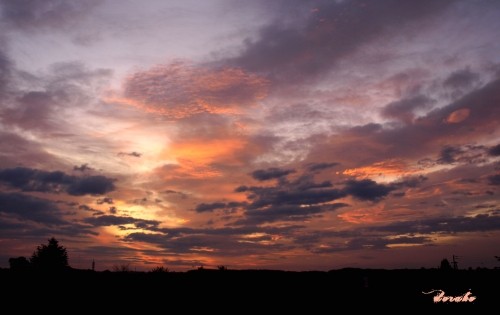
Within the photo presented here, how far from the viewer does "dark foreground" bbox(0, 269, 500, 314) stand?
8062 mm

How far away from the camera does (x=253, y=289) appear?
10406mm

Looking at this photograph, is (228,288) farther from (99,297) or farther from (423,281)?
(423,281)

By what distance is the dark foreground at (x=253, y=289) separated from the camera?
8.06 meters

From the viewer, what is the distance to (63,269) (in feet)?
28.3

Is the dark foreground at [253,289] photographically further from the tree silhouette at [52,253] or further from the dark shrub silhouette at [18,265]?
the tree silhouette at [52,253]

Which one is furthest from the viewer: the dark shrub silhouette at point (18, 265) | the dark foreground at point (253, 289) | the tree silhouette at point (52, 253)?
the tree silhouette at point (52, 253)

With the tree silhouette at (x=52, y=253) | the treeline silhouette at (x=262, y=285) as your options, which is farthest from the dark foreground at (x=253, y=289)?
the tree silhouette at (x=52, y=253)

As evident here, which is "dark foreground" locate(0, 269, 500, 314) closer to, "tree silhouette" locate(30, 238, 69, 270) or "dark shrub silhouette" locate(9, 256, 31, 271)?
"dark shrub silhouette" locate(9, 256, 31, 271)

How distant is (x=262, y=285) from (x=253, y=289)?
326 mm

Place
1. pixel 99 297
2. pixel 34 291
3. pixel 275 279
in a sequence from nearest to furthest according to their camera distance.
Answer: pixel 34 291, pixel 99 297, pixel 275 279

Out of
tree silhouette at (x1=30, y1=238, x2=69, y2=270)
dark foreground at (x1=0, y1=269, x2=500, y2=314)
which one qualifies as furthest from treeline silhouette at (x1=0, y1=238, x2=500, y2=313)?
tree silhouette at (x1=30, y1=238, x2=69, y2=270)

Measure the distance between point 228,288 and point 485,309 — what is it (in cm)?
1013

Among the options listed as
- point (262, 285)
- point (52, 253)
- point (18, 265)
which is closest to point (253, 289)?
point (262, 285)

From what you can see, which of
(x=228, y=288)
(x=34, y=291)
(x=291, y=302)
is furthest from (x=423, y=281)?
(x=34, y=291)
